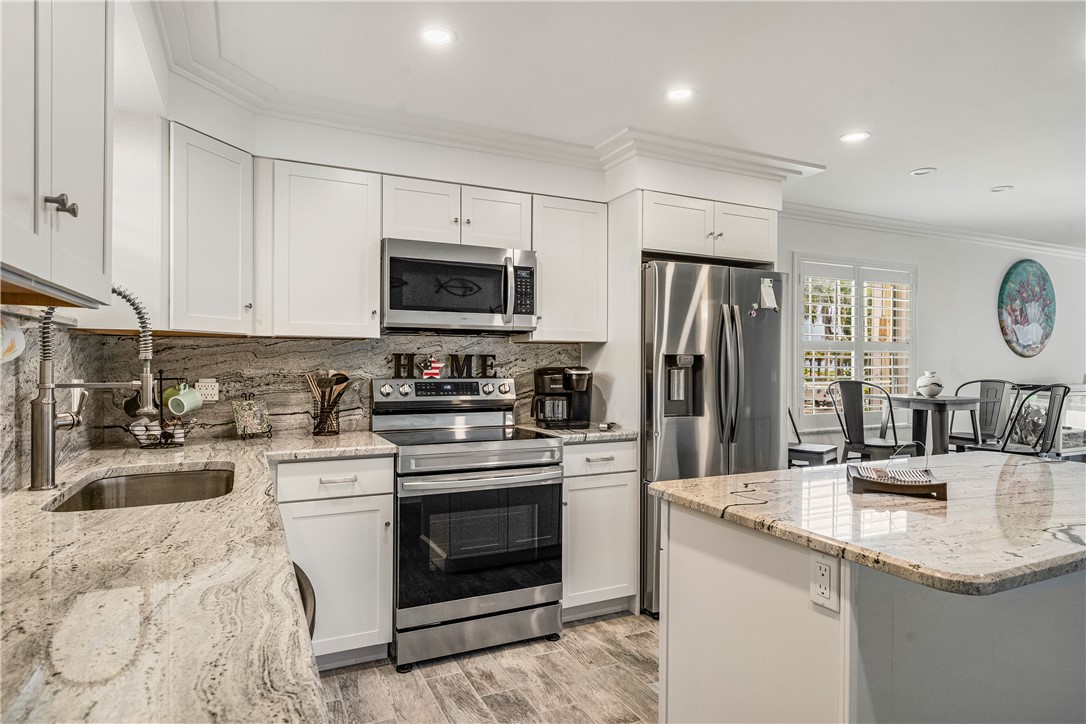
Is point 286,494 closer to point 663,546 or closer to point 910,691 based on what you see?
point 663,546

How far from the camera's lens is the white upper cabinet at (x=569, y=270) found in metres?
3.47

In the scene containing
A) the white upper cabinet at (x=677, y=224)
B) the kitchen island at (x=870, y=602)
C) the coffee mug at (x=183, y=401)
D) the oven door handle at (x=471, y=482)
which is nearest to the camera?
the kitchen island at (x=870, y=602)

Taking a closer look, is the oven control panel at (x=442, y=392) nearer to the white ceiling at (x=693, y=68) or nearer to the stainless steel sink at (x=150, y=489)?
the stainless steel sink at (x=150, y=489)

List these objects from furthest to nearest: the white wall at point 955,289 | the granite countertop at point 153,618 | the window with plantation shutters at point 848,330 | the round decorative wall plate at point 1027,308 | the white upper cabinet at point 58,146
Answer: the round decorative wall plate at point 1027,308 → the white wall at point 955,289 → the window with plantation shutters at point 848,330 → the white upper cabinet at point 58,146 → the granite countertop at point 153,618

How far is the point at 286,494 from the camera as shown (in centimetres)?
260

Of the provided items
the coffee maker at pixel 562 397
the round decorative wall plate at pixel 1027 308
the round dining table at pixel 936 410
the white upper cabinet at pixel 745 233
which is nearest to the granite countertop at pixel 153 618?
the coffee maker at pixel 562 397

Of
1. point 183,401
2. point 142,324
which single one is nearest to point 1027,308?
point 183,401

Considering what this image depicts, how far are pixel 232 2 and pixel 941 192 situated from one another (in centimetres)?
440

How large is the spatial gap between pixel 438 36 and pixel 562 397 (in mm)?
1904

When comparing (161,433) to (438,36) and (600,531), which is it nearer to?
(438,36)

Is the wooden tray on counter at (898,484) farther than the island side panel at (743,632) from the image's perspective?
Yes

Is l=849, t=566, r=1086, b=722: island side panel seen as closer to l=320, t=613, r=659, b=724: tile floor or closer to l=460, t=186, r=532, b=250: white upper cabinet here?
l=320, t=613, r=659, b=724: tile floor

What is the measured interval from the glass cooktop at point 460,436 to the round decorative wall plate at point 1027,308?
541cm

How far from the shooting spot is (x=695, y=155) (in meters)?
3.48
